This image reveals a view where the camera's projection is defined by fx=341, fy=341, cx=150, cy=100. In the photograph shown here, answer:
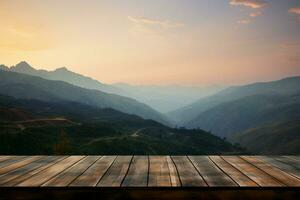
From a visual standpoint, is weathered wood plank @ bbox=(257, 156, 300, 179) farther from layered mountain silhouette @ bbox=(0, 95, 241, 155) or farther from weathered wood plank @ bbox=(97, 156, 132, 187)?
layered mountain silhouette @ bbox=(0, 95, 241, 155)

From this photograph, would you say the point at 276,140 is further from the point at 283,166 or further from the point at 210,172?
the point at 210,172

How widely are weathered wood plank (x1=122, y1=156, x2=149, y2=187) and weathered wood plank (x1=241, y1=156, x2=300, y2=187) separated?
1822 mm

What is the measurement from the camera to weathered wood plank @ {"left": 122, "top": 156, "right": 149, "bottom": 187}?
4.33 m

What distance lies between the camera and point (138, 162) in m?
5.98

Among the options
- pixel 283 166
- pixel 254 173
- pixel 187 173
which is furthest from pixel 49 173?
pixel 283 166

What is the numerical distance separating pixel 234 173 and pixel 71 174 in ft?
7.85

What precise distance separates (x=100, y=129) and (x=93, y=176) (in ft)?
323

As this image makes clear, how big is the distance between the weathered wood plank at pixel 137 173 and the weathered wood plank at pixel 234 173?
121cm

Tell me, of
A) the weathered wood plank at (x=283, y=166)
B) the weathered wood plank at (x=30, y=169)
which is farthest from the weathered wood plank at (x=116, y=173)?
the weathered wood plank at (x=283, y=166)

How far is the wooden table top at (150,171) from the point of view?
14.3ft

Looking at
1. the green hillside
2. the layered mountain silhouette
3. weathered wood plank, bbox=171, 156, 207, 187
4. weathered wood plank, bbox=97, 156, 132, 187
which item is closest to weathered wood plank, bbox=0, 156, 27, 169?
weathered wood plank, bbox=97, 156, 132, 187

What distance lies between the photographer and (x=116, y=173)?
500 cm

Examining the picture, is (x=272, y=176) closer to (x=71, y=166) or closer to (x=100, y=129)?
(x=71, y=166)
